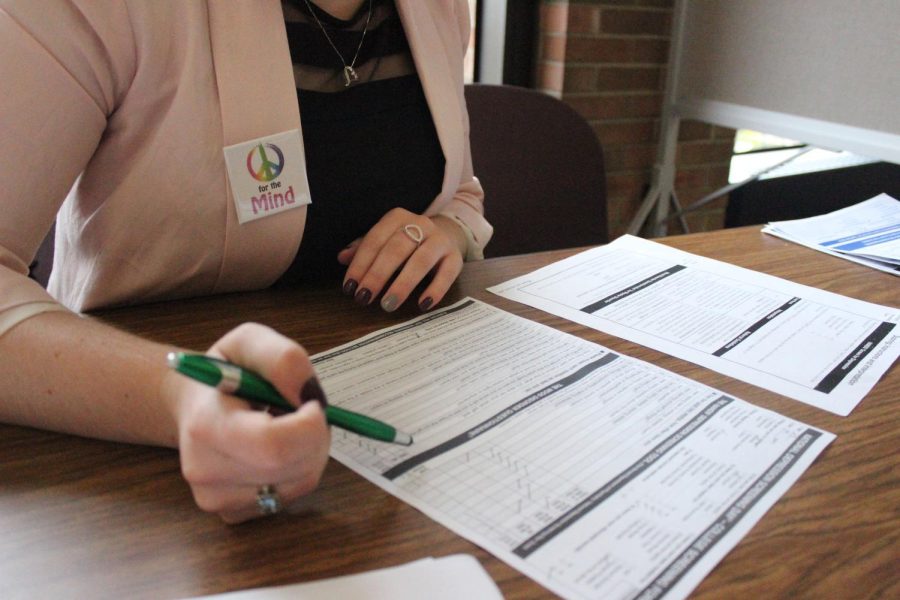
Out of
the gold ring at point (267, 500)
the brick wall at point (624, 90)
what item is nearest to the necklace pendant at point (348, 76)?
the gold ring at point (267, 500)

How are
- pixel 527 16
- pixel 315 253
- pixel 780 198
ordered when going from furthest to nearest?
pixel 780 198 < pixel 527 16 < pixel 315 253

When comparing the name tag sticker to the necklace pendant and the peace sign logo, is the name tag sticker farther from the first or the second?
the necklace pendant

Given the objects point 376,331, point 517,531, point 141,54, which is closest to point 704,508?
point 517,531

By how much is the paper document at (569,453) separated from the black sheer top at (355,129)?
25 cm

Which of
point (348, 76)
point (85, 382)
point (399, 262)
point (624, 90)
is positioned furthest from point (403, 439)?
point (624, 90)

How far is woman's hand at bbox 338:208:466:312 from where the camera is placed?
0.81 metres

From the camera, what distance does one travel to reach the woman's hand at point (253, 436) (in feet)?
1.40

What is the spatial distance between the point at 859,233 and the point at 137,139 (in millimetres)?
982

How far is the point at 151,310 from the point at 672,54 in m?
1.78

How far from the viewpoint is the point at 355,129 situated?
3.06 feet

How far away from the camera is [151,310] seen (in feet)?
2.58

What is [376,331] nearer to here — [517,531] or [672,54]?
[517,531]

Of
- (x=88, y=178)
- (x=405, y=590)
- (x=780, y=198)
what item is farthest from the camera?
(x=780, y=198)

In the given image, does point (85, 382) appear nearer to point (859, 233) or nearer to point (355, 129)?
point (355, 129)
